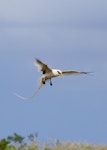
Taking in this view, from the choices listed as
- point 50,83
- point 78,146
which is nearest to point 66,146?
point 78,146

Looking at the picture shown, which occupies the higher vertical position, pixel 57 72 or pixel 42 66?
pixel 42 66

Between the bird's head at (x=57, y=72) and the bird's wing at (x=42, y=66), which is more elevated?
the bird's wing at (x=42, y=66)

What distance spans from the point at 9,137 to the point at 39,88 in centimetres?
170

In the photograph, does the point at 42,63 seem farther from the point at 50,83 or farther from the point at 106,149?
the point at 106,149

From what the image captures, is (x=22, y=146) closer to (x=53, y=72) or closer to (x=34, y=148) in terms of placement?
(x=34, y=148)

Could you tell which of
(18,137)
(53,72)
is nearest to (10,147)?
(18,137)

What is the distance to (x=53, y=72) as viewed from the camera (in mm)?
31688

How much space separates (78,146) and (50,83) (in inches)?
106

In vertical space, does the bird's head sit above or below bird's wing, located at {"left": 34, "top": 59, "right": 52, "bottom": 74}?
below

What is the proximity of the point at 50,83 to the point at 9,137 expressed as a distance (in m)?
2.34

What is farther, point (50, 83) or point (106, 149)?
point (106, 149)

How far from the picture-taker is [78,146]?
33.2 metres

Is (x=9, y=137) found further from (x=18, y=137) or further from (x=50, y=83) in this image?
(x=50, y=83)

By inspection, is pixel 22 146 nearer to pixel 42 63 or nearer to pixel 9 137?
pixel 9 137
